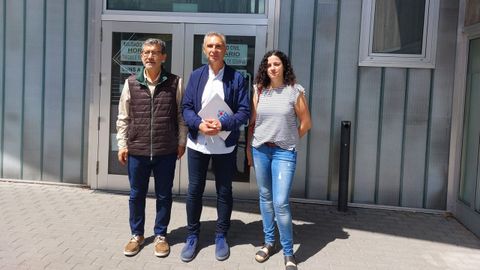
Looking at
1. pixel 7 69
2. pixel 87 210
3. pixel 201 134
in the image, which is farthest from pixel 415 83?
pixel 7 69

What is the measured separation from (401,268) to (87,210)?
10.5ft

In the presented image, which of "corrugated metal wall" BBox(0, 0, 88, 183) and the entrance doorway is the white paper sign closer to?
the entrance doorway

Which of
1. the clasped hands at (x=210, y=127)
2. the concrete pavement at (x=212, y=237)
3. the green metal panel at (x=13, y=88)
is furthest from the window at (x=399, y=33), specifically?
the green metal panel at (x=13, y=88)

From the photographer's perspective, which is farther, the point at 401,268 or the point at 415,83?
the point at 415,83

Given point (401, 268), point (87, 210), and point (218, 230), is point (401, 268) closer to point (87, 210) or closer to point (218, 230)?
point (218, 230)

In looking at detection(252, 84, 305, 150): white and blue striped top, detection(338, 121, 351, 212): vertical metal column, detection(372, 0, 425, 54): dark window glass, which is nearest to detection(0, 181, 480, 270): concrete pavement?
detection(338, 121, 351, 212): vertical metal column

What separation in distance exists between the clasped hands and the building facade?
2.07m

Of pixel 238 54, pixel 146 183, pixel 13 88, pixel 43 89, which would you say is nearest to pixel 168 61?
pixel 238 54

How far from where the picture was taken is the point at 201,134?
387 centimetres

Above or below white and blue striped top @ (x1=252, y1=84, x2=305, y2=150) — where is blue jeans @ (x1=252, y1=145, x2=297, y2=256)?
below

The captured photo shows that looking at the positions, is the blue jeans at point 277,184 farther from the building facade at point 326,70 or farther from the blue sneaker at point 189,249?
the building facade at point 326,70

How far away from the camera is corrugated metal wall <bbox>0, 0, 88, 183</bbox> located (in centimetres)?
594

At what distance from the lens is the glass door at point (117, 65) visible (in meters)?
5.72

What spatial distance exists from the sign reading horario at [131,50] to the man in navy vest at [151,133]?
6.39ft
